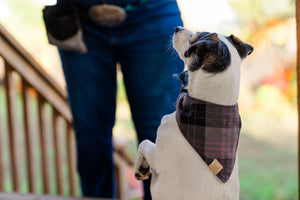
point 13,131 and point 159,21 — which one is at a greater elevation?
point 159,21

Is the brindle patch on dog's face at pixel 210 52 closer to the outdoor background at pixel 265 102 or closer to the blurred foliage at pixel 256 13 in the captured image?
the outdoor background at pixel 265 102

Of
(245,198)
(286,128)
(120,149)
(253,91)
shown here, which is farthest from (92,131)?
(253,91)

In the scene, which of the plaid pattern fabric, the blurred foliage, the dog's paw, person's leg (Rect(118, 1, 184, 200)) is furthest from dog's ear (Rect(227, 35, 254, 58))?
the blurred foliage

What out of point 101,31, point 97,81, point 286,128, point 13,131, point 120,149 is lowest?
point 286,128

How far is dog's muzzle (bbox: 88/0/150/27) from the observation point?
3.01 ft

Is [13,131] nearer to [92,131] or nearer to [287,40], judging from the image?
[92,131]

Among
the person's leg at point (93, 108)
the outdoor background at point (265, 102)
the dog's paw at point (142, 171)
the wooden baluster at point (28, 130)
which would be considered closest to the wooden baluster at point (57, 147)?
the wooden baluster at point (28, 130)

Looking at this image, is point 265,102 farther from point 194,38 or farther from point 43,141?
point 194,38

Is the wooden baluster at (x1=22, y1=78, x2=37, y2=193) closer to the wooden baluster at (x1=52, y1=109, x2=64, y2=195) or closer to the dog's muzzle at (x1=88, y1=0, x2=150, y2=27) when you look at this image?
the wooden baluster at (x1=52, y1=109, x2=64, y2=195)

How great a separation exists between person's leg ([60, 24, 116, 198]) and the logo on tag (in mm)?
464

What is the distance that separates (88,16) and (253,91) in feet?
12.4

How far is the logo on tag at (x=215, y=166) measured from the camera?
2.27 feet

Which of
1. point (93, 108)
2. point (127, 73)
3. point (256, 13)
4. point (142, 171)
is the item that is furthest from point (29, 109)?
point (256, 13)

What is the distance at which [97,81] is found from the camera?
3.40ft
